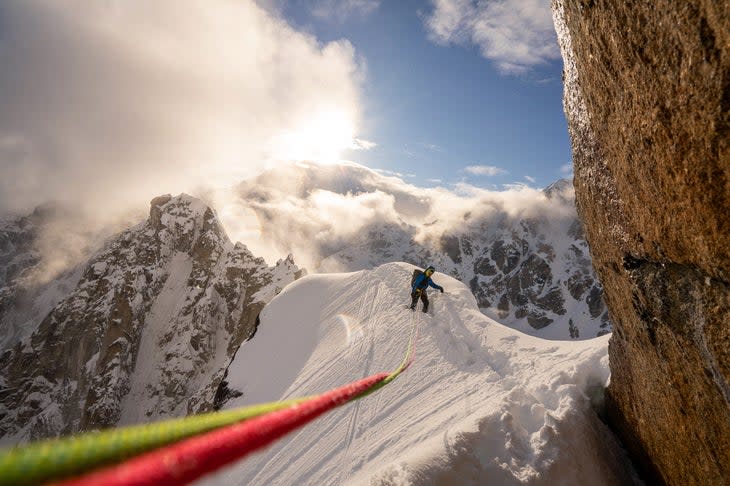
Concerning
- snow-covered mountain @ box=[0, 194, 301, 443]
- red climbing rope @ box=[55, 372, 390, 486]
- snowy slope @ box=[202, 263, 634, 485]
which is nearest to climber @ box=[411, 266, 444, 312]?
snowy slope @ box=[202, 263, 634, 485]

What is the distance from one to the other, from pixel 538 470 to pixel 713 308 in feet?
10.7

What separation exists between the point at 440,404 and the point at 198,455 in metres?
7.00

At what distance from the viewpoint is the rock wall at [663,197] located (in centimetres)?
229

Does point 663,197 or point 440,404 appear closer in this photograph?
point 663,197

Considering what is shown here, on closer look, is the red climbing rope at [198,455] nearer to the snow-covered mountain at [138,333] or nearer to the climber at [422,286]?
the climber at [422,286]

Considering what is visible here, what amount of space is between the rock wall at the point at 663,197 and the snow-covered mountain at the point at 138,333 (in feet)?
275

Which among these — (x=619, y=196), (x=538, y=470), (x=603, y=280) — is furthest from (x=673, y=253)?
(x=538, y=470)

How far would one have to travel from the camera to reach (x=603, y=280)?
17.2 feet

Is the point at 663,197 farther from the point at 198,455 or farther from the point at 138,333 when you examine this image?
the point at 138,333

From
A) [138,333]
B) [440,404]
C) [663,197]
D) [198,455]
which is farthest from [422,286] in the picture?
[138,333]

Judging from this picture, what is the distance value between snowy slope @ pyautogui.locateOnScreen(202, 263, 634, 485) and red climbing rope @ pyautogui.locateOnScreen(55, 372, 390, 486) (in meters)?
0.12

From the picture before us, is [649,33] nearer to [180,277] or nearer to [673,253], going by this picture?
[673,253]

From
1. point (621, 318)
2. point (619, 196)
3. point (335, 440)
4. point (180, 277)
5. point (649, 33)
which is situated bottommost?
point (335, 440)

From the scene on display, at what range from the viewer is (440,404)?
7.40 metres
